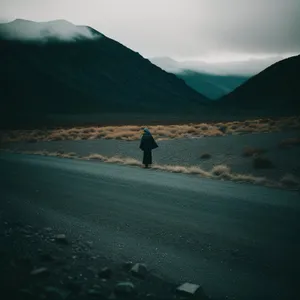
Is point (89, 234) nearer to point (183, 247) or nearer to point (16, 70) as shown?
point (183, 247)

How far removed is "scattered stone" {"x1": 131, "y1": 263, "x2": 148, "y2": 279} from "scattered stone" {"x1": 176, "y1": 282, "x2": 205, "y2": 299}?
0.61m

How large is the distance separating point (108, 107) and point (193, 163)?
129352 mm

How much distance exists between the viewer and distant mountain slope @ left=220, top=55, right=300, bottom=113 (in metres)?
145

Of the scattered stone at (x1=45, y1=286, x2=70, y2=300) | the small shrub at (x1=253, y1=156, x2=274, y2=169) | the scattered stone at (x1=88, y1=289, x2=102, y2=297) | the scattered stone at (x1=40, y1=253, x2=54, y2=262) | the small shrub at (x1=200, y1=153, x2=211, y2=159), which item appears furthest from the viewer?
the small shrub at (x1=200, y1=153, x2=211, y2=159)

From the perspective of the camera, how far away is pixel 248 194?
387 inches

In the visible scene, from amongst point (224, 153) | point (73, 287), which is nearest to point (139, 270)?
point (73, 287)


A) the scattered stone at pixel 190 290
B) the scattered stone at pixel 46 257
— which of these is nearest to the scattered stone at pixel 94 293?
the scattered stone at pixel 190 290

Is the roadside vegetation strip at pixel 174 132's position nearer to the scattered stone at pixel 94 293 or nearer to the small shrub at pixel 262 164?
the small shrub at pixel 262 164

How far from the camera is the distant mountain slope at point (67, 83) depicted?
5108 inches

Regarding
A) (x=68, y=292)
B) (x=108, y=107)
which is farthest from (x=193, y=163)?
(x=108, y=107)

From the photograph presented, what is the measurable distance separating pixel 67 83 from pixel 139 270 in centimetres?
15773

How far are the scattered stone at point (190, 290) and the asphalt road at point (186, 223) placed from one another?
21 centimetres

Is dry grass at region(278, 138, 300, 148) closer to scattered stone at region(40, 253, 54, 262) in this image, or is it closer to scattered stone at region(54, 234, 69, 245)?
scattered stone at region(54, 234, 69, 245)

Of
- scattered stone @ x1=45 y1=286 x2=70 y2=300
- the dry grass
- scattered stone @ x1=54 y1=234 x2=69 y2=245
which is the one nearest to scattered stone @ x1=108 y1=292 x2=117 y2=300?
scattered stone @ x1=45 y1=286 x2=70 y2=300
